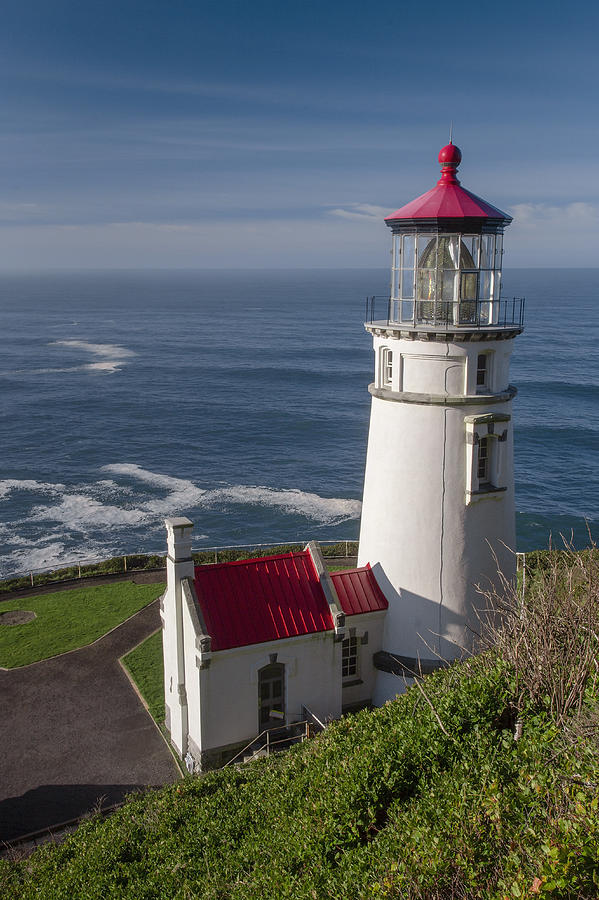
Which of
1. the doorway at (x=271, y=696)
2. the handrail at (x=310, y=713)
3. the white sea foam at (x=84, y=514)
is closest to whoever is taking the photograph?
the doorway at (x=271, y=696)

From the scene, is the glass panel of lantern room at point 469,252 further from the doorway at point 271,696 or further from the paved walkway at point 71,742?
the paved walkway at point 71,742

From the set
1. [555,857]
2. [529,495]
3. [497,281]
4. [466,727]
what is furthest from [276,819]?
[529,495]

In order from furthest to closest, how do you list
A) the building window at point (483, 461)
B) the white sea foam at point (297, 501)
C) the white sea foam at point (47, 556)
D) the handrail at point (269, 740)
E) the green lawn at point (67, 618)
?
the white sea foam at point (297, 501)
the white sea foam at point (47, 556)
the green lawn at point (67, 618)
the building window at point (483, 461)
the handrail at point (269, 740)

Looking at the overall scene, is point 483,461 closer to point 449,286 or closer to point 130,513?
point 449,286

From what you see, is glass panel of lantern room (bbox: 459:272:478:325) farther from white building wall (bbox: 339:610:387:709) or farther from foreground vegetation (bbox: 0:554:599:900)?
white building wall (bbox: 339:610:387:709)

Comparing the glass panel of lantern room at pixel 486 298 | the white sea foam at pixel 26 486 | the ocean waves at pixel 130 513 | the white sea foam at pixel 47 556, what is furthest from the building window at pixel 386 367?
the white sea foam at pixel 26 486

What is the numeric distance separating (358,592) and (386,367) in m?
5.85

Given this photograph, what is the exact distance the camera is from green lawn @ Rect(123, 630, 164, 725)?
21031mm

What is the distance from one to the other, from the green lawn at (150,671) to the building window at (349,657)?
530 centimetres

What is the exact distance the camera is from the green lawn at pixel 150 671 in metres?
21.0

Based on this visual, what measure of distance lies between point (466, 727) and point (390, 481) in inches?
276

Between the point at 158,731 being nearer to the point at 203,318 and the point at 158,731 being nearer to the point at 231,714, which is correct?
the point at 231,714

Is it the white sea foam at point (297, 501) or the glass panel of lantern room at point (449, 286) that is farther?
the white sea foam at point (297, 501)

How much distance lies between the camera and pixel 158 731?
19.8m
